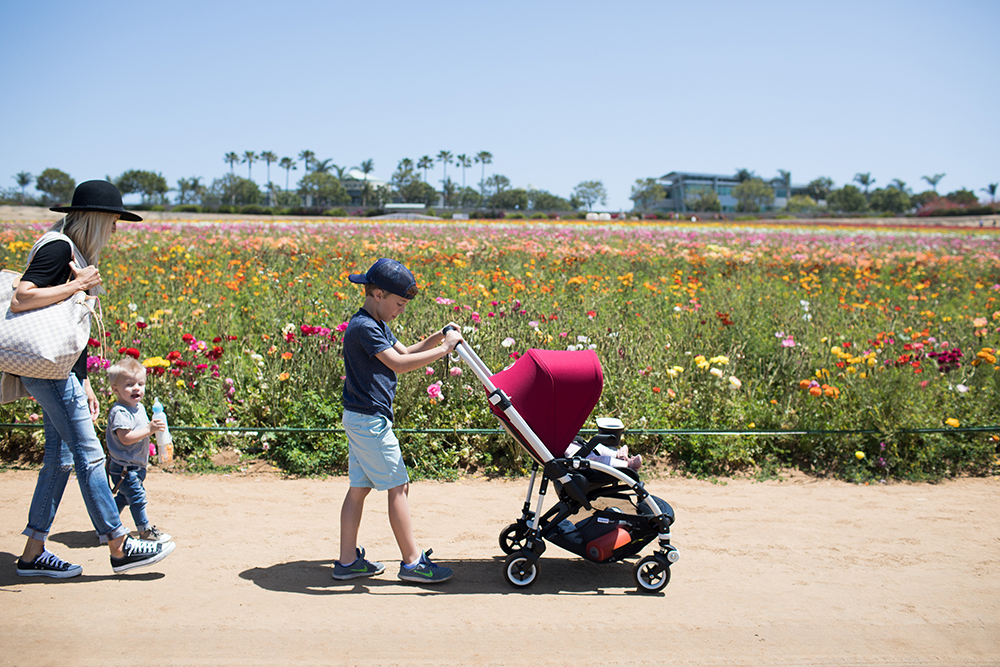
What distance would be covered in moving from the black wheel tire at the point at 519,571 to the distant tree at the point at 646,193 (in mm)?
107369

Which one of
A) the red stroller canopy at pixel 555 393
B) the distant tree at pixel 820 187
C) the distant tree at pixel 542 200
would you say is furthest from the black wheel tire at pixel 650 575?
the distant tree at pixel 820 187

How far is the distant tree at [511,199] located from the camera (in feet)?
320

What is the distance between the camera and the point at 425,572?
3393mm

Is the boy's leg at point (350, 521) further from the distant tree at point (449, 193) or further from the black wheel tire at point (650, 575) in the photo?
the distant tree at point (449, 193)

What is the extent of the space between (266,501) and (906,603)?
151 inches

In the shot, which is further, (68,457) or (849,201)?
(849,201)

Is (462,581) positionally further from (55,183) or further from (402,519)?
(55,183)

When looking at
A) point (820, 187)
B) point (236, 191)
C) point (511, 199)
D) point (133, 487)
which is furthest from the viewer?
point (820, 187)

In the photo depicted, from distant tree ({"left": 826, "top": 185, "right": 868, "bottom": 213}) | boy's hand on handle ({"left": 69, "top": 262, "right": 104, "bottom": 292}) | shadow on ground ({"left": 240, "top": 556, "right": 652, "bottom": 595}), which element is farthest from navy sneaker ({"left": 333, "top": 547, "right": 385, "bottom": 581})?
distant tree ({"left": 826, "top": 185, "right": 868, "bottom": 213})

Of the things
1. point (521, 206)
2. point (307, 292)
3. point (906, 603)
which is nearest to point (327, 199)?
point (521, 206)

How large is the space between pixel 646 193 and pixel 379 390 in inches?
4320

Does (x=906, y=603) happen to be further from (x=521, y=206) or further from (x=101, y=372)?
(x=521, y=206)

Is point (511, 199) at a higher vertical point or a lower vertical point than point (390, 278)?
higher


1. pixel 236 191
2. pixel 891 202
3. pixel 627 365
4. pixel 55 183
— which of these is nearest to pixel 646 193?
pixel 891 202
